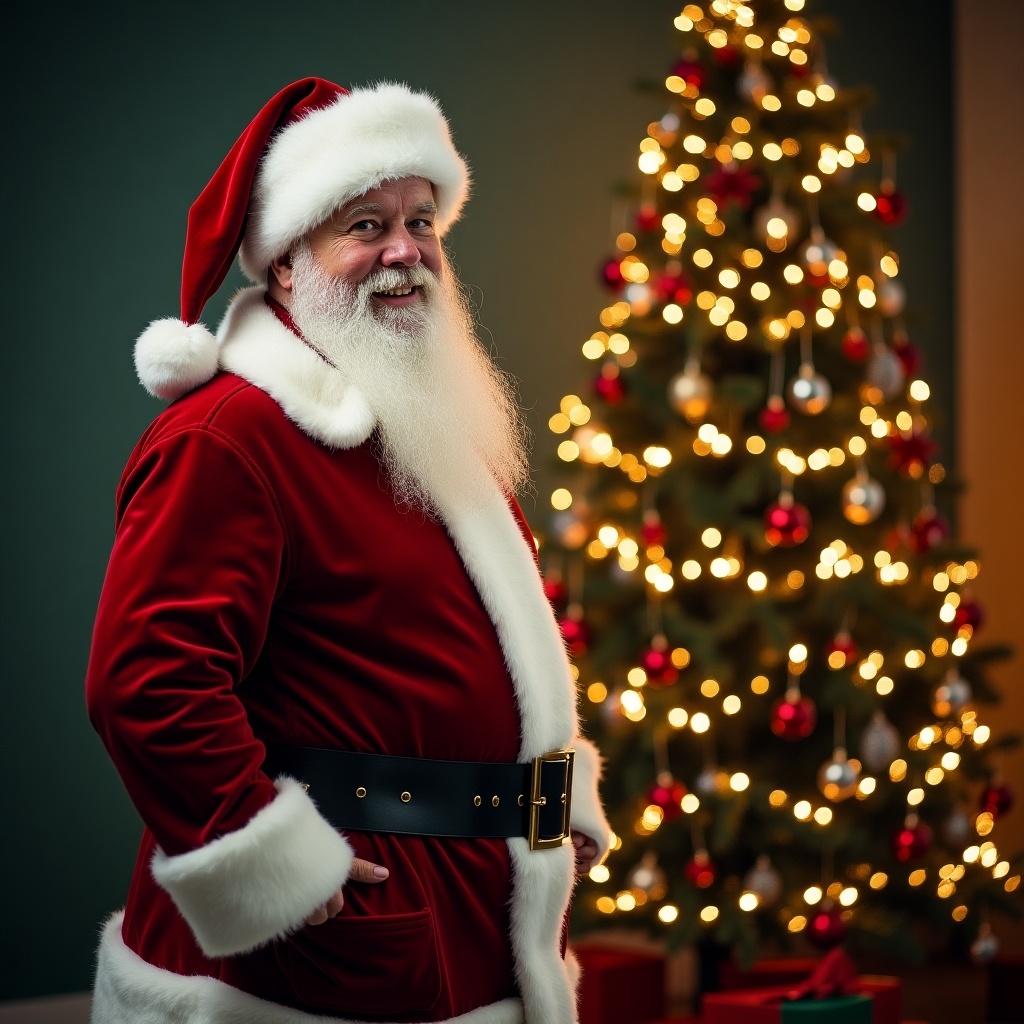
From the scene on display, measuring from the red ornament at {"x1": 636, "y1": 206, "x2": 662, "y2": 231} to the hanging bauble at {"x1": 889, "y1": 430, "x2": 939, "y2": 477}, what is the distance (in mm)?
894

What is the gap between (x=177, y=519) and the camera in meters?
1.35

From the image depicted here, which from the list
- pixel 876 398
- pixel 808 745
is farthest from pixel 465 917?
pixel 876 398

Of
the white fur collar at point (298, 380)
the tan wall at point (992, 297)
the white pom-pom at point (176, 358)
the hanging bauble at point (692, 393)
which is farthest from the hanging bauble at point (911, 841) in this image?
the white pom-pom at point (176, 358)

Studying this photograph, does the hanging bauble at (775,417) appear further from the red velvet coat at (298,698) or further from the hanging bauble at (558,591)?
the red velvet coat at (298,698)

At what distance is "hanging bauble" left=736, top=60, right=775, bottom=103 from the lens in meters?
3.39

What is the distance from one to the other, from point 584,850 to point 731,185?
6.81 ft

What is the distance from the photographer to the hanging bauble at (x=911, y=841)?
10.5 feet

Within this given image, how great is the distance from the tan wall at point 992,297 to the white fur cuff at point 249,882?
3742mm

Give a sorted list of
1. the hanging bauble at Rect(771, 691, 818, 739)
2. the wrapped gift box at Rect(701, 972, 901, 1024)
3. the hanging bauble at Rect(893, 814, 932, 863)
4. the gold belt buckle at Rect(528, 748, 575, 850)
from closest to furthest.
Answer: the gold belt buckle at Rect(528, 748, 575, 850) → the wrapped gift box at Rect(701, 972, 901, 1024) → the hanging bauble at Rect(771, 691, 818, 739) → the hanging bauble at Rect(893, 814, 932, 863)

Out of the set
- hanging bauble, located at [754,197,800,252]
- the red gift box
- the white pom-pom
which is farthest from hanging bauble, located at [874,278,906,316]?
the white pom-pom

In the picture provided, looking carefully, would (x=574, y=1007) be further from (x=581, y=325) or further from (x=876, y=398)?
(x=581, y=325)

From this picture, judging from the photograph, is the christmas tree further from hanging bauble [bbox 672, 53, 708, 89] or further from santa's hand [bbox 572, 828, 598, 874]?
santa's hand [bbox 572, 828, 598, 874]

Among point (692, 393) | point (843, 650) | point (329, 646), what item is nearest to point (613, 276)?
point (692, 393)

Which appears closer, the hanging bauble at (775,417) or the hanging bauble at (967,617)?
the hanging bauble at (775,417)
